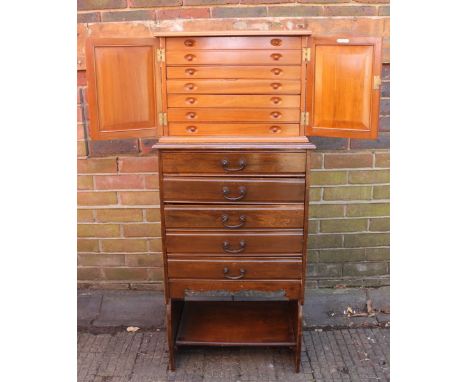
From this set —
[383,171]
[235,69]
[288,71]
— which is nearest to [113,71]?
[235,69]

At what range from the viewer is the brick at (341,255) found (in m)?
2.92

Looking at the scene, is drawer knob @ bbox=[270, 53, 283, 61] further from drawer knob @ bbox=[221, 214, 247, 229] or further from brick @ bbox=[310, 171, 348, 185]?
brick @ bbox=[310, 171, 348, 185]

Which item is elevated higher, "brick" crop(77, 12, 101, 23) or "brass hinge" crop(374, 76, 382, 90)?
"brick" crop(77, 12, 101, 23)

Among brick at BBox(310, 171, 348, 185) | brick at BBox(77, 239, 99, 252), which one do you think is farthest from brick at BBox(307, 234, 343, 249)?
brick at BBox(77, 239, 99, 252)

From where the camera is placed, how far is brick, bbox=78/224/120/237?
2.87 m

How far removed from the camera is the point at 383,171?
278 cm

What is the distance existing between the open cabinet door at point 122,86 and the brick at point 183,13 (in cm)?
60

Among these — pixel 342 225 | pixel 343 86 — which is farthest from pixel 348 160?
pixel 343 86

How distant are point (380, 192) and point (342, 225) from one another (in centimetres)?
33

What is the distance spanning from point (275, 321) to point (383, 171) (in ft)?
3.94

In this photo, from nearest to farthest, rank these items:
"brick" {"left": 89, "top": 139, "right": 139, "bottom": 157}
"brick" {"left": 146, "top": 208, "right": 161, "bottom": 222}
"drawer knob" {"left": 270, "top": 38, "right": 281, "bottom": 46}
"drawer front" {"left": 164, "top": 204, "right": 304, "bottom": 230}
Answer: "drawer knob" {"left": 270, "top": 38, "right": 281, "bottom": 46} < "drawer front" {"left": 164, "top": 204, "right": 304, "bottom": 230} < "brick" {"left": 89, "top": 139, "right": 139, "bottom": 157} < "brick" {"left": 146, "top": 208, "right": 161, "bottom": 222}

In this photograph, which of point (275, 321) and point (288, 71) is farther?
point (275, 321)

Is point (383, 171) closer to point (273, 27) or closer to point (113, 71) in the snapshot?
point (273, 27)

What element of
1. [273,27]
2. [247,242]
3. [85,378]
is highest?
[273,27]
